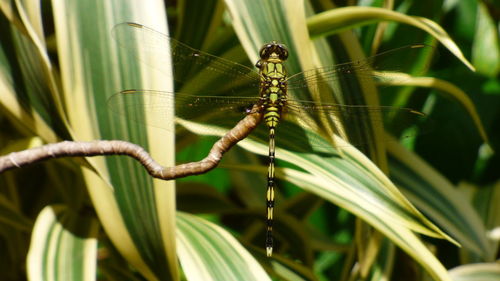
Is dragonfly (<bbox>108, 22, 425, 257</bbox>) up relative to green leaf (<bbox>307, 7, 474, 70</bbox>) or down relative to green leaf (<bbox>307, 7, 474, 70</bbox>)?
down

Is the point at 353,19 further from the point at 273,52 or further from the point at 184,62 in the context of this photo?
the point at 184,62

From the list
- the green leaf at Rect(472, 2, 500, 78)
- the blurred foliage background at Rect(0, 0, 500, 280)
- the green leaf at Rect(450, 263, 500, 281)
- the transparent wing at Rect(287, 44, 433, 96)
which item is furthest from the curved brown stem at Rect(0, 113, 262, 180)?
the green leaf at Rect(472, 2, 500, 78)

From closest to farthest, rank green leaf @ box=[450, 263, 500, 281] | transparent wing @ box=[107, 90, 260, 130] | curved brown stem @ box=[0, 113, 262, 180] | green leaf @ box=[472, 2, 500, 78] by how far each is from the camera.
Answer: curved brown stem @ box=[0, 113, 262, 180], transparent wing @ box=[107, 90, 260, 130], green leaf @ box=[450, 263, 500, 281], green leaf @ box=[472, 2, 500, 78]

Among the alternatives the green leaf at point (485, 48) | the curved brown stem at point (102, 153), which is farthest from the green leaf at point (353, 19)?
the green leaf at point (485, 48)

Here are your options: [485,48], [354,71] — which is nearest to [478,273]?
[354,71]

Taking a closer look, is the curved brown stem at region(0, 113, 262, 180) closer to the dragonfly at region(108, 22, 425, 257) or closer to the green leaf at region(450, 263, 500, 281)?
the dragonfly at region(108, 22, 425, 257)

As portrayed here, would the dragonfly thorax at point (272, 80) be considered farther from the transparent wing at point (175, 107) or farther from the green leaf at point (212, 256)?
the green leaf at point (212, 256)

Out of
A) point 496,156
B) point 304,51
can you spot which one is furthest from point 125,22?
point 496,156
